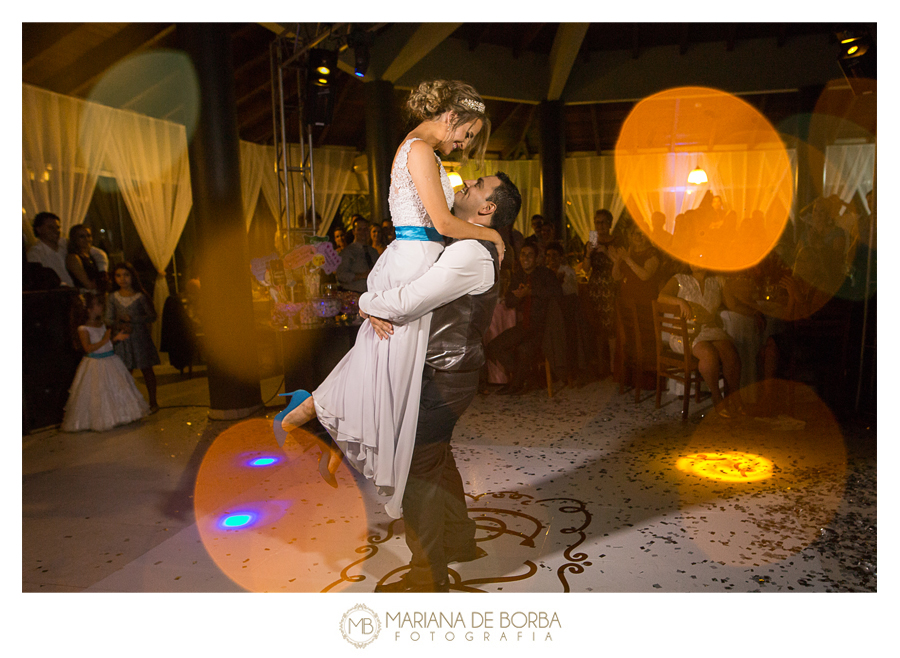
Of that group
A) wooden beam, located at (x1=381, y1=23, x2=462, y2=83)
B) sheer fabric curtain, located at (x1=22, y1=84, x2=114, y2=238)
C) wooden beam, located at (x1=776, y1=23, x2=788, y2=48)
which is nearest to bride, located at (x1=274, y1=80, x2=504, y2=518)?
wooden beam, located at (x1=381, y1=23, x2=462, y2=83)

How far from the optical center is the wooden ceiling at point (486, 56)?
6730 millimetres

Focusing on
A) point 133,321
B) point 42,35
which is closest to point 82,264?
point 133,321

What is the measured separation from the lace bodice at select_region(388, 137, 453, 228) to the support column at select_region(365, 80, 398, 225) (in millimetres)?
5671

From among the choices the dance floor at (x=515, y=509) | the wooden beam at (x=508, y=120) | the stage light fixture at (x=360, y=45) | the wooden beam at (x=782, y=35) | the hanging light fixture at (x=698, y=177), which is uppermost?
the wooden beam at (x=782, y=35)

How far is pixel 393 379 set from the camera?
188cm

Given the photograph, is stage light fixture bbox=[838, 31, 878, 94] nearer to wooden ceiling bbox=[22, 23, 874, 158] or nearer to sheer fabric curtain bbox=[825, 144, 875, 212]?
wooden ceiling bbox=[22, 23, 874, 158]

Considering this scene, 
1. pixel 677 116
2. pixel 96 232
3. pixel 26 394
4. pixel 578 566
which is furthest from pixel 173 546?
pixel 677 116

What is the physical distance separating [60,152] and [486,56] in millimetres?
5536

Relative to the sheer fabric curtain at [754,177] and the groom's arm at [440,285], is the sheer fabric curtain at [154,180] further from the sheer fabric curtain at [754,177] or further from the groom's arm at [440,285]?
the sheer fabric curtain at [754,177]

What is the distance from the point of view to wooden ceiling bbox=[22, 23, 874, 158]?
673cm

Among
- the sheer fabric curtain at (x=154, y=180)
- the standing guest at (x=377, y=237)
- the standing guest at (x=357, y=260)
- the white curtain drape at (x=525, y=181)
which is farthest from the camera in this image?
the white curtain drape at (x=525, y=181)

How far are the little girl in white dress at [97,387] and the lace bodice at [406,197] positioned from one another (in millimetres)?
3323

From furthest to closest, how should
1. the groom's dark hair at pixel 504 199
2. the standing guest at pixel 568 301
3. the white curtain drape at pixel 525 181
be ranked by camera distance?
the white curtain drape at pixel 525 181 → the standing guest at pixel 568 301 → the groom's dark hair at pixel 504 199

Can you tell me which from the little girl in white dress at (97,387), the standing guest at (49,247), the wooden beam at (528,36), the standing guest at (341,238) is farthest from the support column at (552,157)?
the little girl in white dress at (97,387)
